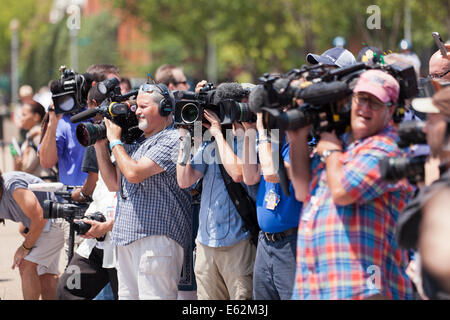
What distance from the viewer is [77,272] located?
5.30m

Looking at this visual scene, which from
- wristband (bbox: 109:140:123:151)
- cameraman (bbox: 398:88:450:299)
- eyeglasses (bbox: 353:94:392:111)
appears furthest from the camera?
wristband (bbox: 109:140:123:151)

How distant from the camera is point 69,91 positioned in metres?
5.49

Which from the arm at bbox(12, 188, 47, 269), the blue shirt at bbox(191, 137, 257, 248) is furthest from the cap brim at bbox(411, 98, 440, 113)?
the arm at bbox(12, 188, 47, 269)

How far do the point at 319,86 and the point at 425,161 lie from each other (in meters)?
0.61

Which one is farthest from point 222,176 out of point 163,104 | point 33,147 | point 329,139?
point 33,147

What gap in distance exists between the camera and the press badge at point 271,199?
4191mm

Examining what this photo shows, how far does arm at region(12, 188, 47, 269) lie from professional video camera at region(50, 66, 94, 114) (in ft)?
2.25

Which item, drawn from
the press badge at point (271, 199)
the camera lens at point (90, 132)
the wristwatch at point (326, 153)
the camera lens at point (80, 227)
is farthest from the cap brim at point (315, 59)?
the camera lens at point (80, 227)

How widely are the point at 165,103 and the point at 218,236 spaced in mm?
969

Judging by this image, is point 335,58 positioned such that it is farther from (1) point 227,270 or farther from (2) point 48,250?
(2) point 48,250

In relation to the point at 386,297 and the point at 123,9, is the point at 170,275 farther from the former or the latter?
the point at 123,9

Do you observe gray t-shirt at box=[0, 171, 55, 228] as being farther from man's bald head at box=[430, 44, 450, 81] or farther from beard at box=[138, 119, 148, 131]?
man's bald head at box=[430, 44, 450, 81]

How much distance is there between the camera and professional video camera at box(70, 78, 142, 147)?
16.1 feet

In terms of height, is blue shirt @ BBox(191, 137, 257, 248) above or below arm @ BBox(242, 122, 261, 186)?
below
